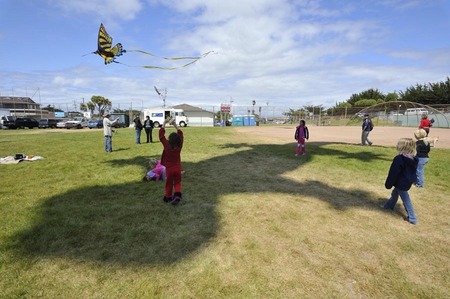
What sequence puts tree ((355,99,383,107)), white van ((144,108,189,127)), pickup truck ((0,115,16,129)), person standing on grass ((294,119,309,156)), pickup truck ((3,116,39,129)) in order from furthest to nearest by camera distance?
1. tree ((355,99,383,107))
2. white van ((144,108,189,127))
3. pickup truck ((3,116,39,129))
4. pickup truck ((0,115,16,129))
5. person standing on grass ((294,119,309,156))

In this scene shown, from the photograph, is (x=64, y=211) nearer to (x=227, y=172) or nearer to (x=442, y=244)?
(x=227, y=172)

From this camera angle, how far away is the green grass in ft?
10.3

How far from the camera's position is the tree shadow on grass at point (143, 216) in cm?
383

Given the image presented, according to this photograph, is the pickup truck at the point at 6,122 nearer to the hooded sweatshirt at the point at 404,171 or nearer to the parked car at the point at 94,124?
the parked car at the point at 94,124

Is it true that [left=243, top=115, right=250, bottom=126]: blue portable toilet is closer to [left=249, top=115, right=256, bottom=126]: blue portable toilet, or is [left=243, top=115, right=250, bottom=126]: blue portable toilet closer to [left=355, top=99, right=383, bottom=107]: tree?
[left=249, top=115, right=256, bottom=126]: blue portable toilet

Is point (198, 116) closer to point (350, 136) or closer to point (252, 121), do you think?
point (252, 121)

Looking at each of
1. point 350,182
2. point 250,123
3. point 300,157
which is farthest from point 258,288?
point 250,123

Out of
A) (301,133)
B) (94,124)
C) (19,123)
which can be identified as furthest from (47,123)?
(301,133)

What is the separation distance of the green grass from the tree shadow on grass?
0.08ft

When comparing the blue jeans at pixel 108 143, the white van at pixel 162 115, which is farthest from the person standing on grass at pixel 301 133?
the white van at pixel 162 115

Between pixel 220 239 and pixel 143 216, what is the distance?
63.5 inches

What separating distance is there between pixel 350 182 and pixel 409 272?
167 inches

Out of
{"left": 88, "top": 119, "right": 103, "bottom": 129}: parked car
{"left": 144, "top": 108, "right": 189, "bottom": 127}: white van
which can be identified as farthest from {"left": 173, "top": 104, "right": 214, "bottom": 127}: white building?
{"left": 88, "top": 119, "right": 103, "bottom": 129}: parked car

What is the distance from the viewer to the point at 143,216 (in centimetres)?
499
